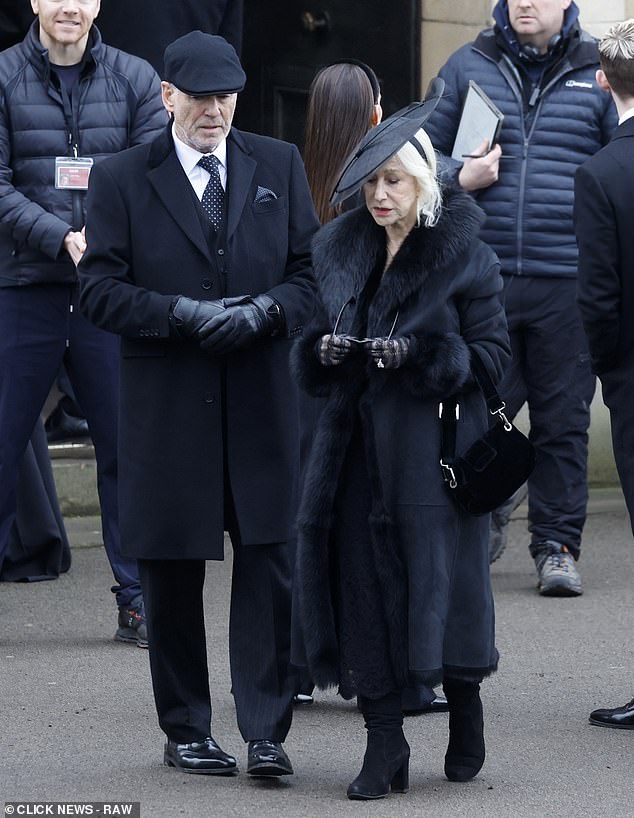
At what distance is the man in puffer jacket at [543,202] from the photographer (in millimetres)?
7492

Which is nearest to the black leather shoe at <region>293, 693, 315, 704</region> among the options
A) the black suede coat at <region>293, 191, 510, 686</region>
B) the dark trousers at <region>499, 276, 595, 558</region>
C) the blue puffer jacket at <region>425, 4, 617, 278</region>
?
the black suede coat at <region>293, 191, 510, 686</region>

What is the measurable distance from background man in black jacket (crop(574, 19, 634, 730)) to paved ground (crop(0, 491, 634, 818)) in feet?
2.56

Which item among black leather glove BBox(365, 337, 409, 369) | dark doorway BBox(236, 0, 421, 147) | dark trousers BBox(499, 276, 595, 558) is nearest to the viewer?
black leather glove BBox(365, 337, 409, 369)

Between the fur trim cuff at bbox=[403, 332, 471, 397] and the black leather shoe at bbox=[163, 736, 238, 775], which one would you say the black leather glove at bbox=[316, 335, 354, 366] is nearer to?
the fur trim cuff at bbox=[403, 332, 471, 397]

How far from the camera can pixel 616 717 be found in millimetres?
5680

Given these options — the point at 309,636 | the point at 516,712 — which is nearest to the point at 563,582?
the point at 516,712

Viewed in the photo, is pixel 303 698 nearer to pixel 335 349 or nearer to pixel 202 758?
pixel 202 758

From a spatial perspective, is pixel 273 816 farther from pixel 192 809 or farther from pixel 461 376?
pixel 461 376

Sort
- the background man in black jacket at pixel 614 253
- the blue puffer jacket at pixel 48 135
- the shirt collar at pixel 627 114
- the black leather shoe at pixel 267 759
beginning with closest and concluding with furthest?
the black leather shoe at pixel 267 759, the background man in black jacket at pixel 614 253, the shirt collar at pixel 627 114, the blue puffer jacket at pixel 48 135

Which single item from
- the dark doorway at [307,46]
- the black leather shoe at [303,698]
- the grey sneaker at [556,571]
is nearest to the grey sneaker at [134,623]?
the black leather shoe at [303,698]

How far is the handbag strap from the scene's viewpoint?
4836 millimetres

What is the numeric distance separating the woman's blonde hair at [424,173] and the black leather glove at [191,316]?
23.0 inches

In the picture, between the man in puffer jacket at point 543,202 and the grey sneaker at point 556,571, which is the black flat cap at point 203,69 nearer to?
the man in puffer jacket at point 543,202

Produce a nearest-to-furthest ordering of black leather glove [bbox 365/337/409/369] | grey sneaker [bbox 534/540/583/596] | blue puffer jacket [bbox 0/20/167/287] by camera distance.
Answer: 1. black leather glove [bbox 365/337/409/369]
2. blue puffer jacket [bbox 0/20/167/287]
3. grey sneaker [bbox 534/540/583/596]
